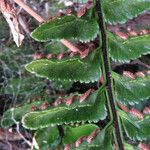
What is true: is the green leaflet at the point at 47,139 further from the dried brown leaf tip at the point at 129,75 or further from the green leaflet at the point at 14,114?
the dried brown leaf tip at the point at 129,75

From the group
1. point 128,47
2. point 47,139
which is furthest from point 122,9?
point 47,139

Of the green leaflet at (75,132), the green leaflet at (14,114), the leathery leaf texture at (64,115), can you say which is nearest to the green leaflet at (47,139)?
the green leaflet at (75,132)

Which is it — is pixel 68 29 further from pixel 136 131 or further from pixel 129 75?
pixel 136 131

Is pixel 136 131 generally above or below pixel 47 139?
above

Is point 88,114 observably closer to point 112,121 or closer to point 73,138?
point 112,121

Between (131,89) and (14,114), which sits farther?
(14,114)

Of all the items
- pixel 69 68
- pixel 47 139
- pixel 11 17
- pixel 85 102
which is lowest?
pixel 47 139

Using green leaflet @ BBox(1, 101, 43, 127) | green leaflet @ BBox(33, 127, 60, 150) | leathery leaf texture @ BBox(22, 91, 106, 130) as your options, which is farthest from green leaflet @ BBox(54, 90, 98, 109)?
green leaflet @ BBox(1, 101, 43, 127)

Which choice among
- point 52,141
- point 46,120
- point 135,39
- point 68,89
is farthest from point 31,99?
point 135,39
